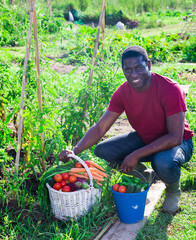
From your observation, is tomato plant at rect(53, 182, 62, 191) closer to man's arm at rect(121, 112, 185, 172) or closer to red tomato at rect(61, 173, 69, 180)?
red tomato at rect(61, 173, 69, 180)

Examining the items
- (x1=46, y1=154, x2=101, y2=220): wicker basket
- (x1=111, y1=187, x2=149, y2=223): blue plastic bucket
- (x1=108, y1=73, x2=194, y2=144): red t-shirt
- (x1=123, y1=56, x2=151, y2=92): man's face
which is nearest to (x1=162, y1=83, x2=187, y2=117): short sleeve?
(x1=108, y1=73, x2=194, y2=144): red t-shirt

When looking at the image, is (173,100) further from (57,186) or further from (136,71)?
(57,186)

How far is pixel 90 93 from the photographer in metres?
3.37

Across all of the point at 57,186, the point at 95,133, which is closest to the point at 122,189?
the point at 57,186

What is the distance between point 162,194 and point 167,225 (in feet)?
1.56

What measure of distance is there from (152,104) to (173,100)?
0.76 feet

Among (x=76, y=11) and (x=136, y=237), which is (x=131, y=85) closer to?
(x=136, y=237)

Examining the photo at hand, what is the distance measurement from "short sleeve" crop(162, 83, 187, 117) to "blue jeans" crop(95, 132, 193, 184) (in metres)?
0.36

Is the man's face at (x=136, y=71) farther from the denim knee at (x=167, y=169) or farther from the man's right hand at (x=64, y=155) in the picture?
the man's right hand at (x=64, y=155)

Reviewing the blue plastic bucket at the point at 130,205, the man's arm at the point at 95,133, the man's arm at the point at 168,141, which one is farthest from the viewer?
the man's arm at the point at 95,133

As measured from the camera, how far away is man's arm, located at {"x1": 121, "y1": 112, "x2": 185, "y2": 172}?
2607 mm

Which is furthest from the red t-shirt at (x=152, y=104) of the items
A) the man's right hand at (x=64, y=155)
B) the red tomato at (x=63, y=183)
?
the red tomato at (x=63, y=183)

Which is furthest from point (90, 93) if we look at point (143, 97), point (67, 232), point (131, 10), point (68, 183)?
point (131, 10)

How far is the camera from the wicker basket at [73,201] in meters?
2.52
